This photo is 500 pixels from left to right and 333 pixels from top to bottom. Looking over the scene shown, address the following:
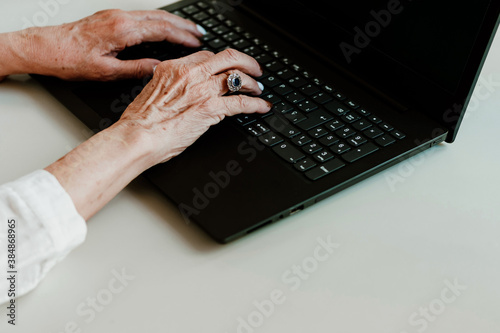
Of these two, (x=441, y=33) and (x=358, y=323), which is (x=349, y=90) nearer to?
(x=441, y=33)

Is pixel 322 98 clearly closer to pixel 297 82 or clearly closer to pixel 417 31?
pixel 297 82

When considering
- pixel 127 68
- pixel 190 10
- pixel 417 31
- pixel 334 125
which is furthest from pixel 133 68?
pixel 417 31

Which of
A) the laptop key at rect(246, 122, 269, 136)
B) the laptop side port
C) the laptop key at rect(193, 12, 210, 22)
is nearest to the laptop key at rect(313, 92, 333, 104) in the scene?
the laptop key at rect(246, 122, 269, 136)

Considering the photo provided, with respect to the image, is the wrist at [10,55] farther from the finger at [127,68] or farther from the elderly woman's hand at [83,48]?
the finger at [127,68]

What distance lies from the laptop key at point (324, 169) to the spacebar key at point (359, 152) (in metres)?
0.01

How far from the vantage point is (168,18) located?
3.52 ft

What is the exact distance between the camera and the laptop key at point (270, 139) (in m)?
0.86

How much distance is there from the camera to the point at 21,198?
709 millimetres

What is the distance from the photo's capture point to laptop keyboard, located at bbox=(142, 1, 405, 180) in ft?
2.74

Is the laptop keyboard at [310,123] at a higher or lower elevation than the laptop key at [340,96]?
lower

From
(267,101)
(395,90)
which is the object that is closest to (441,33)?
(395,90)

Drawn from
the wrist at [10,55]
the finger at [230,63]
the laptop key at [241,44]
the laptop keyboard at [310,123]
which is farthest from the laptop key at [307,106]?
the wrist at [10,55]

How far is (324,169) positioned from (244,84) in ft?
0.67

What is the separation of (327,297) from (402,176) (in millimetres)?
248
